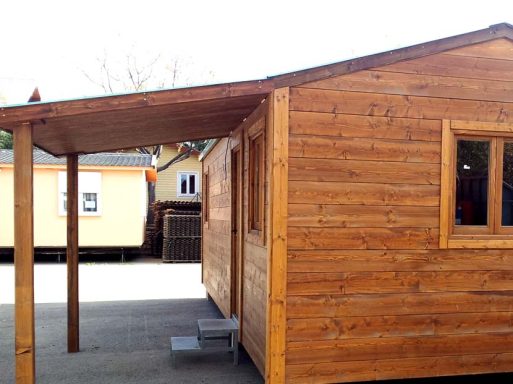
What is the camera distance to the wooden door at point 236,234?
5805 mm

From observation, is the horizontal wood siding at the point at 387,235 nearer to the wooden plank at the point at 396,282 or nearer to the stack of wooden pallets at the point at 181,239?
the wooden plank at the point at 396,282

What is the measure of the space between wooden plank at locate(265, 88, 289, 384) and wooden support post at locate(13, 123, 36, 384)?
1.74 meters

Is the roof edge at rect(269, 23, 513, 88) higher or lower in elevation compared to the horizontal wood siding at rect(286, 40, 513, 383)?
higher

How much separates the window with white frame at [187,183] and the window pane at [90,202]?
889 centimetres

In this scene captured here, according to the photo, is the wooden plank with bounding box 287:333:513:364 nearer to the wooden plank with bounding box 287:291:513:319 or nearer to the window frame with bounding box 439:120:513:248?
the wooden plank with bounding box 287:291:513:319

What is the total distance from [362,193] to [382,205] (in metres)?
0.20

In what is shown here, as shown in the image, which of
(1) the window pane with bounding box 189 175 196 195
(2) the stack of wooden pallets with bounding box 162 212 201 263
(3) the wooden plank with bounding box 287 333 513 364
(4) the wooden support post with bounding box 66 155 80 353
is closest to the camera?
(3) the wooden plank with bounding box 287 333 513 364

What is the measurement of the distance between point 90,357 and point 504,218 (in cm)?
436

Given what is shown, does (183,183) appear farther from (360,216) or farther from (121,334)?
(360,216)

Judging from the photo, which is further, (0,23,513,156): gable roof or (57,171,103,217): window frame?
(57,171,103,217): window frame

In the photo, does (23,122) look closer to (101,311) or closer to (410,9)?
(101,311)

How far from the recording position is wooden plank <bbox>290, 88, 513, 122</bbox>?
419cm

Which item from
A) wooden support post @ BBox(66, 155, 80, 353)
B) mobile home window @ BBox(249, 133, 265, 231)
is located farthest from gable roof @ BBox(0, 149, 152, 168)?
mobile home window @ BBox(249, 133, 265, 231)

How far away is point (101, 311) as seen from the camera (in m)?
8.16
